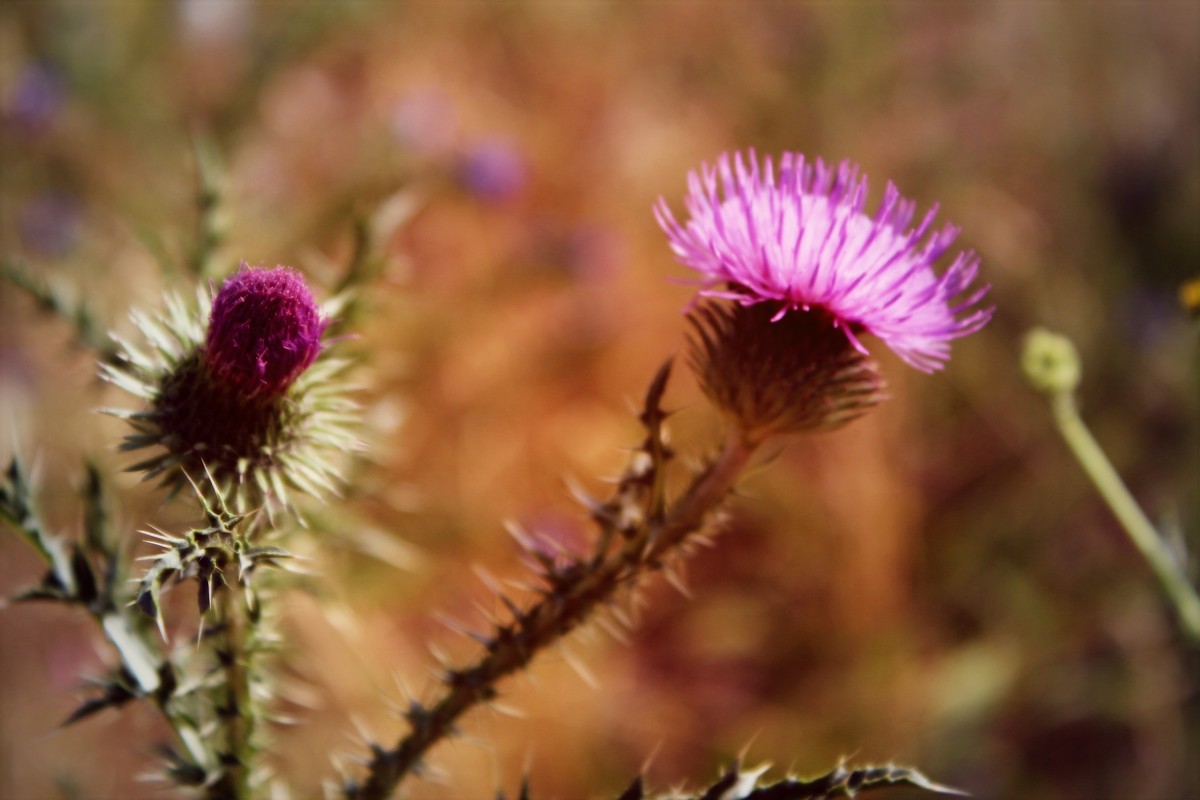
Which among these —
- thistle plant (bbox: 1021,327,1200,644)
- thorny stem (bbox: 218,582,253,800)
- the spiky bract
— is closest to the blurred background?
thorny stem (bbox: 218,582,253,800)

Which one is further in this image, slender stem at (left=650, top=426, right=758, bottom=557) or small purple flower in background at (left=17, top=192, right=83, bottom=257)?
small purple flower in background at (left=17, top=192, right=83, bottom=257)

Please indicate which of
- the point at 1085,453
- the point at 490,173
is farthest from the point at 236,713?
the point at 490,173

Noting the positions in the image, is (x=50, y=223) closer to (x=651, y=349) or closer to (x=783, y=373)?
(x=651, y=349)

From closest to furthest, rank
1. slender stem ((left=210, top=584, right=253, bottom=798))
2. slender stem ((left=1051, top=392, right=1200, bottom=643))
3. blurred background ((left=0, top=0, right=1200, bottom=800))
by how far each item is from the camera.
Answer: slender stem ((left=210, top=584, right=253, bottom=798))
slender stem ((left=1051, top=392, right=1200, bottom=643))
blurred background ((left=0, top=0, right=1200, bottom=800))

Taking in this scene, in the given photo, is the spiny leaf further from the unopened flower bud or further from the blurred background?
the unopened flower bud

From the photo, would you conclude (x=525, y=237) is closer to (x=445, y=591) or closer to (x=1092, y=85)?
(x=445, y=591)

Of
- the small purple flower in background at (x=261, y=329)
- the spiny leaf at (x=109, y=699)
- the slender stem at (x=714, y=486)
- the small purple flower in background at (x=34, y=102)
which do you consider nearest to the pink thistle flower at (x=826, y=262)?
the slender stem at (x=714, y=486)
